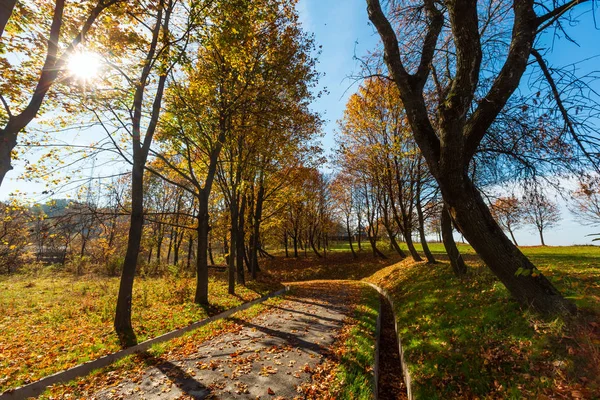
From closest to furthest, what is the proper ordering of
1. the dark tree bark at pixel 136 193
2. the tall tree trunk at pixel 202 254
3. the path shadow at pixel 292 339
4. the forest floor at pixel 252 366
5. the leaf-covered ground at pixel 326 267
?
the forest floor at pixel 252 366, the path shadow at pixel 292 339, the dark tree bark at pixel 136 193, the tall tree trunk at pixel 202 254, the leaf-covered ground at pixel 326 267

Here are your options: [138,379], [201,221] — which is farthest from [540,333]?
[201,221]

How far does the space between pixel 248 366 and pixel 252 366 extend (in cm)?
8

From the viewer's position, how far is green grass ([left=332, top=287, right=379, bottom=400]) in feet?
14.5

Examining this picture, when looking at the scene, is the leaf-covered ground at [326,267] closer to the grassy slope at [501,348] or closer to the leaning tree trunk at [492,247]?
the grassy slope at [501,348]

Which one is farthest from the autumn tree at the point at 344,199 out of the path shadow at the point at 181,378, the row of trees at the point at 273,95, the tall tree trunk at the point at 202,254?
the path shadow at the point at 181,378

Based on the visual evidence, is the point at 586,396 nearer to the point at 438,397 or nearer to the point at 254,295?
the point at 438,397

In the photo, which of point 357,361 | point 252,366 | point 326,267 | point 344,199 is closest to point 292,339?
point 252,366

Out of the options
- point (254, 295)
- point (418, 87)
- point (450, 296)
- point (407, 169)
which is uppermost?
point (407, 169)

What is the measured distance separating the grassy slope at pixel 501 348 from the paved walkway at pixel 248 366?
220cm

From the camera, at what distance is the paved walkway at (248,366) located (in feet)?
14.6

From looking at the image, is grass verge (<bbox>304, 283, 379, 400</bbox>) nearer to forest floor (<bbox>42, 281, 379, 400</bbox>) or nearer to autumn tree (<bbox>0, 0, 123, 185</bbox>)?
forest floor (<bbox>42, 281, 379, 400</bbox>)

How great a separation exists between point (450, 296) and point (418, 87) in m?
6.57

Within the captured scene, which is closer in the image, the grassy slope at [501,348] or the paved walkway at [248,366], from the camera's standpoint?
the grassy slope at [501,348]

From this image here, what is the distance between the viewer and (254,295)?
1270 centimetres
